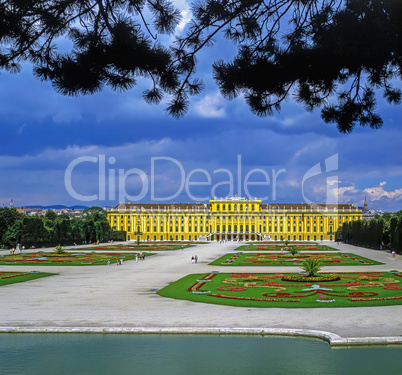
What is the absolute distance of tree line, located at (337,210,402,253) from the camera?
165 feet

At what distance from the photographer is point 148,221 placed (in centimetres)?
12325

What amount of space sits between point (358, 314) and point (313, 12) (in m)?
10.1

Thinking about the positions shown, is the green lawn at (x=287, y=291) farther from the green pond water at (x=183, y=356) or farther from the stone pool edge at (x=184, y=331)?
the green pond water at (x=183, y=356)

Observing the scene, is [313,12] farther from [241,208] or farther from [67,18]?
[241,208]

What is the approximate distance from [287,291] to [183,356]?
918 centimetres

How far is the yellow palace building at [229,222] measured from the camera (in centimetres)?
12225

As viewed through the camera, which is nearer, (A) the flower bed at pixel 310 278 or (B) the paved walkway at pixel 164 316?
(B) the paved walkway at pixel 164 316

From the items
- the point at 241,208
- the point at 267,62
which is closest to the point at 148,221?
the point at 241,208

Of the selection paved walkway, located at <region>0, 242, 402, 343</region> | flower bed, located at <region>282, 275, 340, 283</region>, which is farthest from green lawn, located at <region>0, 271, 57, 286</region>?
flower bed, located at <region>282, 275, 340, 283</region>

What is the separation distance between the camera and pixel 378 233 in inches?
2312

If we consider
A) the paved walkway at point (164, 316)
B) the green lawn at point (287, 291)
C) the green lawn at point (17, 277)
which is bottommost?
the green lawn at point (17, 277)

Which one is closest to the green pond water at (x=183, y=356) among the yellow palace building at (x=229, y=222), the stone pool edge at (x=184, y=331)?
the stone pool edge at (x=184, y=331)

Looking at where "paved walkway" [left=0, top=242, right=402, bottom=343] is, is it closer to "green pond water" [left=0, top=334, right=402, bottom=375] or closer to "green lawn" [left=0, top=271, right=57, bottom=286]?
"green pond water" [left=0, top=334, right=402, bottom=375]

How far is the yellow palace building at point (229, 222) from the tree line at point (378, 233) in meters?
40.5
